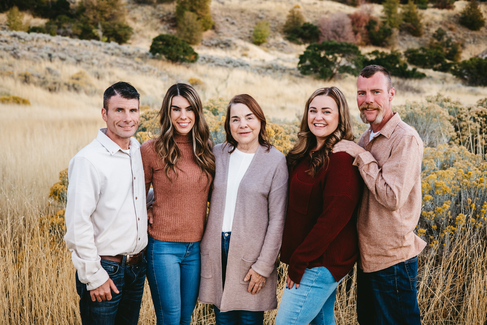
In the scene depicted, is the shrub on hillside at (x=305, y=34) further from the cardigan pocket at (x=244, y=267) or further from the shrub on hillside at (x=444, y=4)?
the cardigan pocket at (x=244, y=267)

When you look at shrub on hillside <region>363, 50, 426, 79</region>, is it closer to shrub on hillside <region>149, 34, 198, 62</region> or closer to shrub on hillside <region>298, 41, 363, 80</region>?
shrub on hillside <region>298, 41, 363, 80</region>

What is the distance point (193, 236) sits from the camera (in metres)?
2.49

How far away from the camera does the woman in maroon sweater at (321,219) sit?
2.06m

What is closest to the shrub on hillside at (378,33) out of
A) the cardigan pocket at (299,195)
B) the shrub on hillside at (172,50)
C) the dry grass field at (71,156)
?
the dry grass field at (71,156)

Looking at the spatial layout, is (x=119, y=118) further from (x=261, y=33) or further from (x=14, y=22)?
(x=261, y=33)

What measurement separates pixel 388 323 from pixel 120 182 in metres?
2.06

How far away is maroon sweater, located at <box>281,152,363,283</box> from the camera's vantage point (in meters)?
2.04

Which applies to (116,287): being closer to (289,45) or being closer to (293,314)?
(293,314)

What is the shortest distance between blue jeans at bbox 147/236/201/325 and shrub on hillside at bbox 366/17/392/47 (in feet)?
133

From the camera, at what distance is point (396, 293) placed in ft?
7.28

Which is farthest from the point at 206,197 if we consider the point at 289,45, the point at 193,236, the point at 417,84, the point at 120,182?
the point at 289,45

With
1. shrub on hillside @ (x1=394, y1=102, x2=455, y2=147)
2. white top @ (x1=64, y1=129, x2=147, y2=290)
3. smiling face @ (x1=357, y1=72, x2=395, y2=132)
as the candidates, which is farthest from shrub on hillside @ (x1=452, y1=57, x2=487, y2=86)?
white top @ (x1=64, y1=129, x2=147, y2=290)

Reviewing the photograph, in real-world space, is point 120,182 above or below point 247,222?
above

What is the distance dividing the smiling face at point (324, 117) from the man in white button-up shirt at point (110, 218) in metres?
1.27
